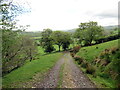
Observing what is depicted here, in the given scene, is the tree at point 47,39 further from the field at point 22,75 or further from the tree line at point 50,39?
the field at point 22,75

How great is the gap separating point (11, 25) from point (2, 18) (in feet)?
3.49

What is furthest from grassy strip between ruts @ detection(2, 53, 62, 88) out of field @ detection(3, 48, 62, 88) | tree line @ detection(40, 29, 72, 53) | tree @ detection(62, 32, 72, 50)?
tree @ detection(62, 32, 72, 50)

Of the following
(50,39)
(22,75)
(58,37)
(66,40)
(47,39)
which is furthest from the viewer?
(66,40)

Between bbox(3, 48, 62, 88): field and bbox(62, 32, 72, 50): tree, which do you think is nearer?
bbox(3, 48, 62, 88): field

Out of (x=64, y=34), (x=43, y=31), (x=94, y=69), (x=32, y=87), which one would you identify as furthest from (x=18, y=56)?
(x=64, y=34)

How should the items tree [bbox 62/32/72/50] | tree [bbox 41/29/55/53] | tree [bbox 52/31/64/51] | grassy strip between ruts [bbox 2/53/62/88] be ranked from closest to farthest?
1. grassy strip between ruts [bbox 2/53/62/88]
2. tree [bbox 41/29/55/53]
3. tree [bbox 52/31/64/51]
4. tree [bbox 62/32/72/50]

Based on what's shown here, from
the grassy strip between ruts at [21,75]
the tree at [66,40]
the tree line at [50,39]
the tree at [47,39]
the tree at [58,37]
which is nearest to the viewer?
the grassy strip between ruts at [21,75]

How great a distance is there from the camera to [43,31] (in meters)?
55.3

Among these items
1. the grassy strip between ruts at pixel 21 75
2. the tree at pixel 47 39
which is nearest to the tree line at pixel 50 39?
the tree at pixel 47 39

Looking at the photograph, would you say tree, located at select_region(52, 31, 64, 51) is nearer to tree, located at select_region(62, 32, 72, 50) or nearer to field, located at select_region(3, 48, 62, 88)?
tree, located at select_region(62, 32, 72, 50)

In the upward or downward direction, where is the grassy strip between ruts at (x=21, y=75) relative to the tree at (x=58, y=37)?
downward

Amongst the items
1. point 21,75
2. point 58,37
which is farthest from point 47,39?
point 21,75

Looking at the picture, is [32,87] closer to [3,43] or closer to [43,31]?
[3,43]

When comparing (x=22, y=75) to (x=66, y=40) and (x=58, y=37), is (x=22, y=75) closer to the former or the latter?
(x=58, y=37)
